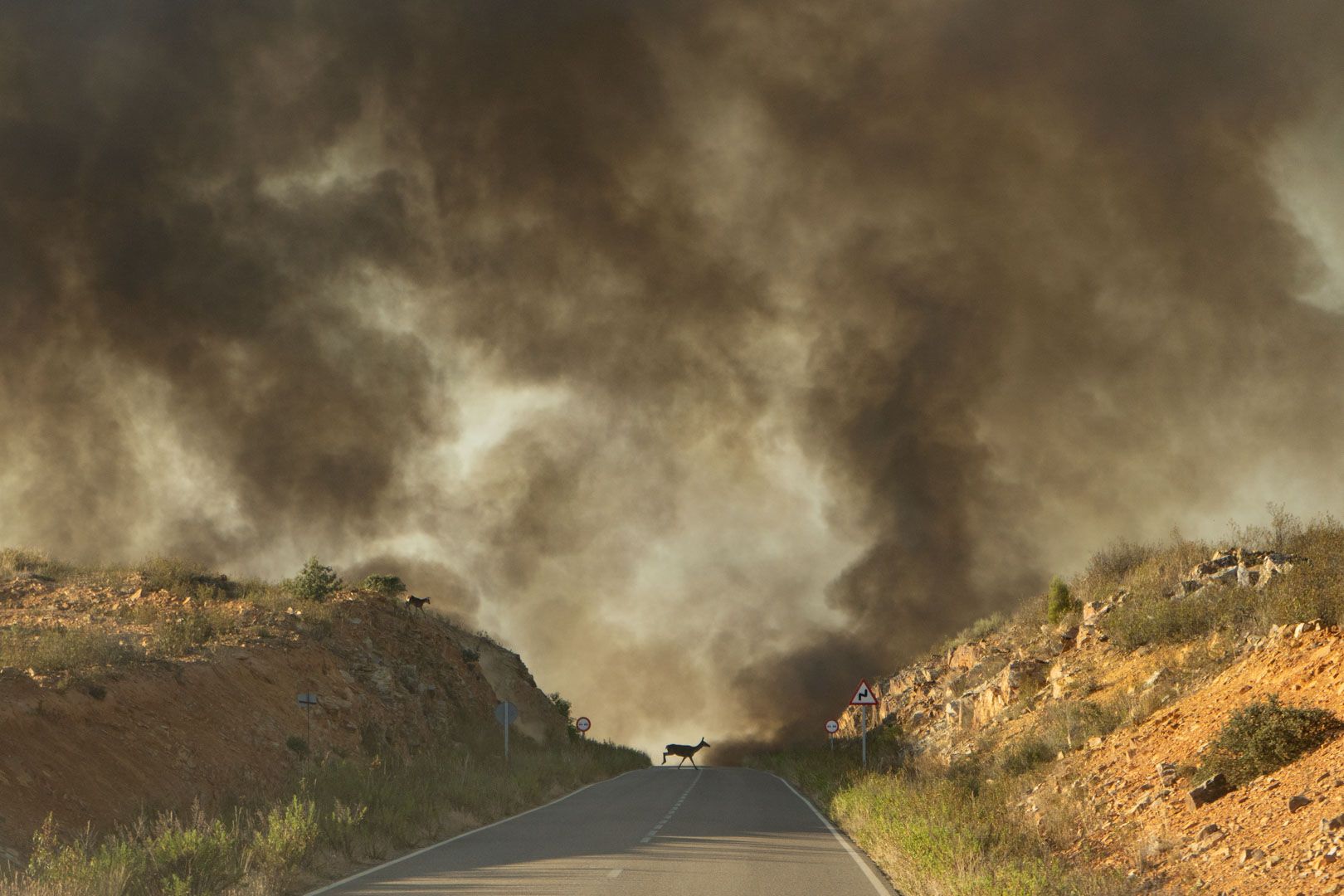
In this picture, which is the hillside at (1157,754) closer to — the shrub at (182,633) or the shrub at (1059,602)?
the shrub at (1059,602)

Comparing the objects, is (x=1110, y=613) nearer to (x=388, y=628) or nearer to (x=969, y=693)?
(x=969, y=693)

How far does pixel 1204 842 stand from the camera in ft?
39.6

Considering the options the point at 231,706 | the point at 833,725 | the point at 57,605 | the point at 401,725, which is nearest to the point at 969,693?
the point at 833,725

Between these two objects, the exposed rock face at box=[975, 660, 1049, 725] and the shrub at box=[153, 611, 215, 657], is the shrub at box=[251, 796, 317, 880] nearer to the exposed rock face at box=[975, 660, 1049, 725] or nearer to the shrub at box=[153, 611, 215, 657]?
the shrub at box=[153, 611, 215, 657]

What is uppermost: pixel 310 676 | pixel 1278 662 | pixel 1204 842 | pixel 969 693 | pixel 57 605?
pixel 57 605

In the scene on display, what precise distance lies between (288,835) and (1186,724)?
13.9 meters

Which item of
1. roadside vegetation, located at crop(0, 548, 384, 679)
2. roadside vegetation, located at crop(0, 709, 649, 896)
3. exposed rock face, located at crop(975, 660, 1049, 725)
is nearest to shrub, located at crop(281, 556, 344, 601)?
roadside vegetation, located at crop(0, 548, 384, 679)

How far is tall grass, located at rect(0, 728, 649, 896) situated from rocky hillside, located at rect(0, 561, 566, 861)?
4.41 feet

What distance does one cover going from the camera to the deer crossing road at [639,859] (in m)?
12.0

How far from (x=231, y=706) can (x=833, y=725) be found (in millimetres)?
27838

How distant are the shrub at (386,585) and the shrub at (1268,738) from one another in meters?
41.5

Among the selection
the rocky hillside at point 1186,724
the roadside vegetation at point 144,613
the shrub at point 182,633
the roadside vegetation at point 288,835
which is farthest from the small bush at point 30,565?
the rocky hillside at point 1186,724

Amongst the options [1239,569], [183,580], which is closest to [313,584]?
[183,580]

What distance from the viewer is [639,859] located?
14805 mm
